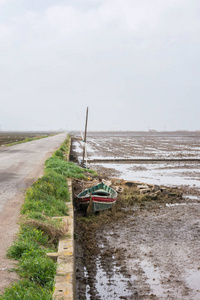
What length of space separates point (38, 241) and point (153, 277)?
2762 millimetres

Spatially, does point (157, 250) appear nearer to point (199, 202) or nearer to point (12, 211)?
point (12, 211)

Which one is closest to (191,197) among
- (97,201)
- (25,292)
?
(97,201)

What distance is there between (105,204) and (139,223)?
5.94 feet

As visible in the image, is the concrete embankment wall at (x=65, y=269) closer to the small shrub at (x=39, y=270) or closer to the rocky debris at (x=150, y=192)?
the small shrub at (x=39, y=270)

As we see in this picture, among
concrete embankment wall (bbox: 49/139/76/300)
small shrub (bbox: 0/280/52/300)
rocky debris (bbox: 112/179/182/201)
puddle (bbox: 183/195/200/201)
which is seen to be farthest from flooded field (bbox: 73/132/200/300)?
small shrub (bbox: 0/280/52/300)

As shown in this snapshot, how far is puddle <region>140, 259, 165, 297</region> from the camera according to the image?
6.62 meters

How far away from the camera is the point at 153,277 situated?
7219 millimetres

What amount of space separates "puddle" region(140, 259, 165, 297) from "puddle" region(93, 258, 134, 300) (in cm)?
41

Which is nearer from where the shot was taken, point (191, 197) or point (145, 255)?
point (145, 255)

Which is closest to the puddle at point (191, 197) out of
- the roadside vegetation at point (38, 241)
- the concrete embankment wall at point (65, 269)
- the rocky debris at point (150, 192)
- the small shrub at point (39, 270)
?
the rocky debris at point (150, 192)

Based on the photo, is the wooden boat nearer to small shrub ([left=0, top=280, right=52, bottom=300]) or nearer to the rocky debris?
the rocky debris

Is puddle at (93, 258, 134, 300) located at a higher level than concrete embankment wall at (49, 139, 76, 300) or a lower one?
lower

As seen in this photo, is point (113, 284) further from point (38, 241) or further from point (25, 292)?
point (25, 292)

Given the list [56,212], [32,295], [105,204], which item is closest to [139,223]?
[105,204]
